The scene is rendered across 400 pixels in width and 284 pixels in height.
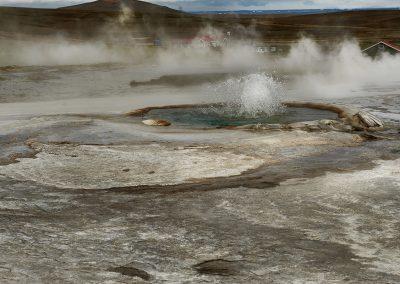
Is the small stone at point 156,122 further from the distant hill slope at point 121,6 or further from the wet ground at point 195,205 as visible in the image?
the distant hill slope at point 121,6

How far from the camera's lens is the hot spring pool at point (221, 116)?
1523 centimetres

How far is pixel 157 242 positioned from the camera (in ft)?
22.4

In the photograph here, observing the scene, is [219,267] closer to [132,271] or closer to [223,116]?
[132,271]

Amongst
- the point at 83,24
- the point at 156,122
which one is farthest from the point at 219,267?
the point at 83,24

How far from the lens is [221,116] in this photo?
16.1 meters

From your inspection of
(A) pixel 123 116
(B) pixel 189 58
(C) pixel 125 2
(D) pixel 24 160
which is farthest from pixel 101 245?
(C) pixel 125 2

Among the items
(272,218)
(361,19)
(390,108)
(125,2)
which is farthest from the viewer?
(125,2)

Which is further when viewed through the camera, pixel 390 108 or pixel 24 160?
pixel 390 108

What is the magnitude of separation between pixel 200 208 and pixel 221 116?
324 inches

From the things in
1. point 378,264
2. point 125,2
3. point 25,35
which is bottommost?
point 378,264

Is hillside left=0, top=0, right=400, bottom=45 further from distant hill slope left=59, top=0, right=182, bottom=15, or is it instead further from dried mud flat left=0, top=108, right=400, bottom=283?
dried mud flat left=0, top=108, right=400, bottom=283

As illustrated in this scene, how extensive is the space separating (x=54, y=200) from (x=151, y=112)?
340 inches

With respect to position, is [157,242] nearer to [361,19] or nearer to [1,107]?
[1,107]

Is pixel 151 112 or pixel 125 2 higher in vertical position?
pixel 125 2
